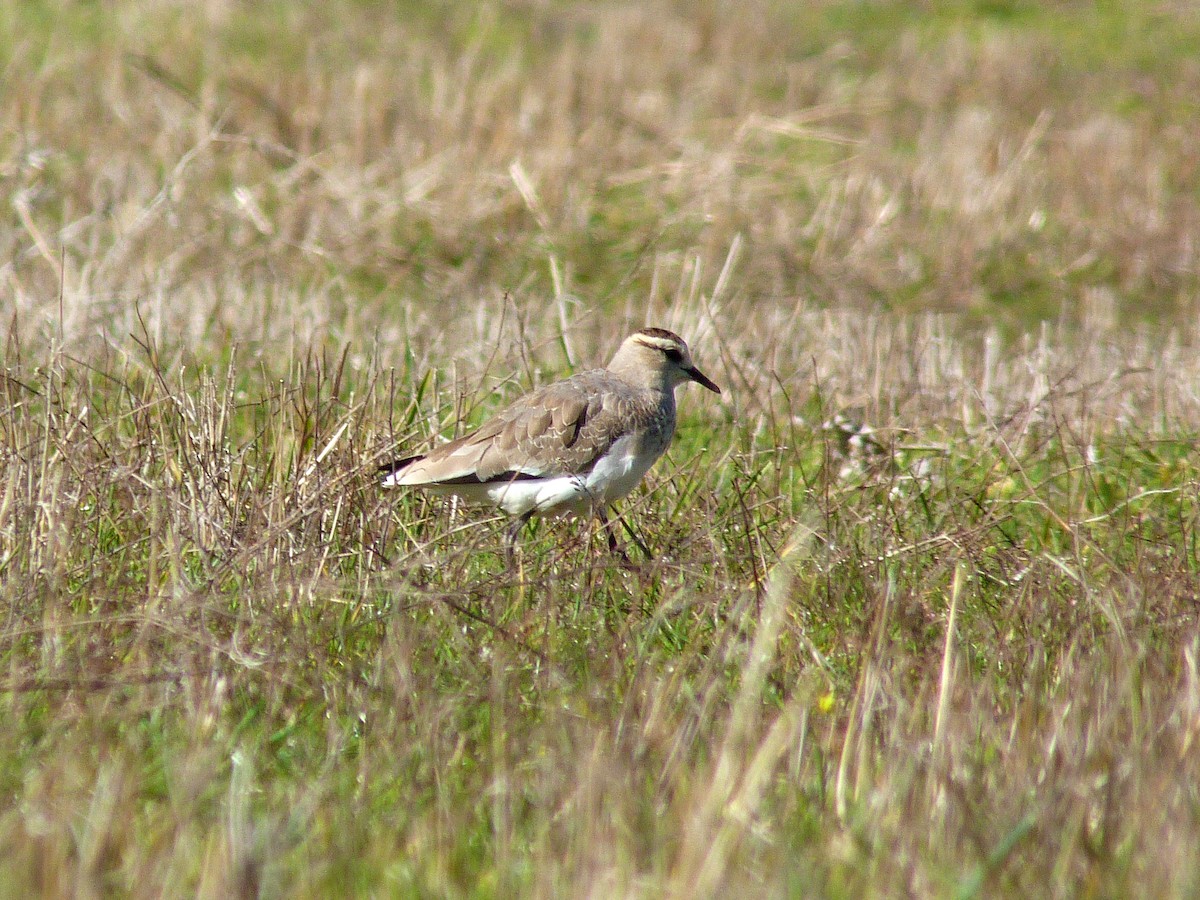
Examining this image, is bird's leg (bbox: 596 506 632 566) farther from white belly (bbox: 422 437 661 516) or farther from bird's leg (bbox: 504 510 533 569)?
bird's leg (bbox: 504 510 533 569)

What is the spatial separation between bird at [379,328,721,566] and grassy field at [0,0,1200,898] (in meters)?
0.13

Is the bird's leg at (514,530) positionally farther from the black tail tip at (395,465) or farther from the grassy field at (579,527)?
the black tail tip at (395,465)

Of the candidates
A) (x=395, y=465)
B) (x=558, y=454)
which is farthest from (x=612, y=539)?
(x=395, y=465)

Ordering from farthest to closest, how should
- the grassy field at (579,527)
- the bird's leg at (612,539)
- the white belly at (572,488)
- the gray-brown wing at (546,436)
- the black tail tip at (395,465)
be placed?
the white belly at (572,488) → the gray-brown wing at (546,436) → the black tail tip at (395,465) → the bird's leg at (612,539) → the grassy field at (579,527)

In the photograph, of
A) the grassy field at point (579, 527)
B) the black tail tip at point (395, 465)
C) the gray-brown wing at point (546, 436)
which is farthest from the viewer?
the gray-brown wing at point (546, 436)

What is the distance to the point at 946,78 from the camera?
15.0 metres

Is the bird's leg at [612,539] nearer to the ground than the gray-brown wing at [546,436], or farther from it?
nearer to the ground

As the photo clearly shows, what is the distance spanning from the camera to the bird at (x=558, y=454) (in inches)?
215

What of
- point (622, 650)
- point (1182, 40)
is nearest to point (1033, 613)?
point (622, 650)

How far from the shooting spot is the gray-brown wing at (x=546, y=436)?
5441 mm

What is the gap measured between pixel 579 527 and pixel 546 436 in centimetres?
34

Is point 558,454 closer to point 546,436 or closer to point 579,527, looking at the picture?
point 546,436

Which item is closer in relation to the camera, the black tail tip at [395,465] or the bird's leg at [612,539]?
the bird's leg at [612,539]

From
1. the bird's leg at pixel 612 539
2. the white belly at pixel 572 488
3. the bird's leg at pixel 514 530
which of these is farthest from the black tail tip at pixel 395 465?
the bird's leg at pixel 612 539
